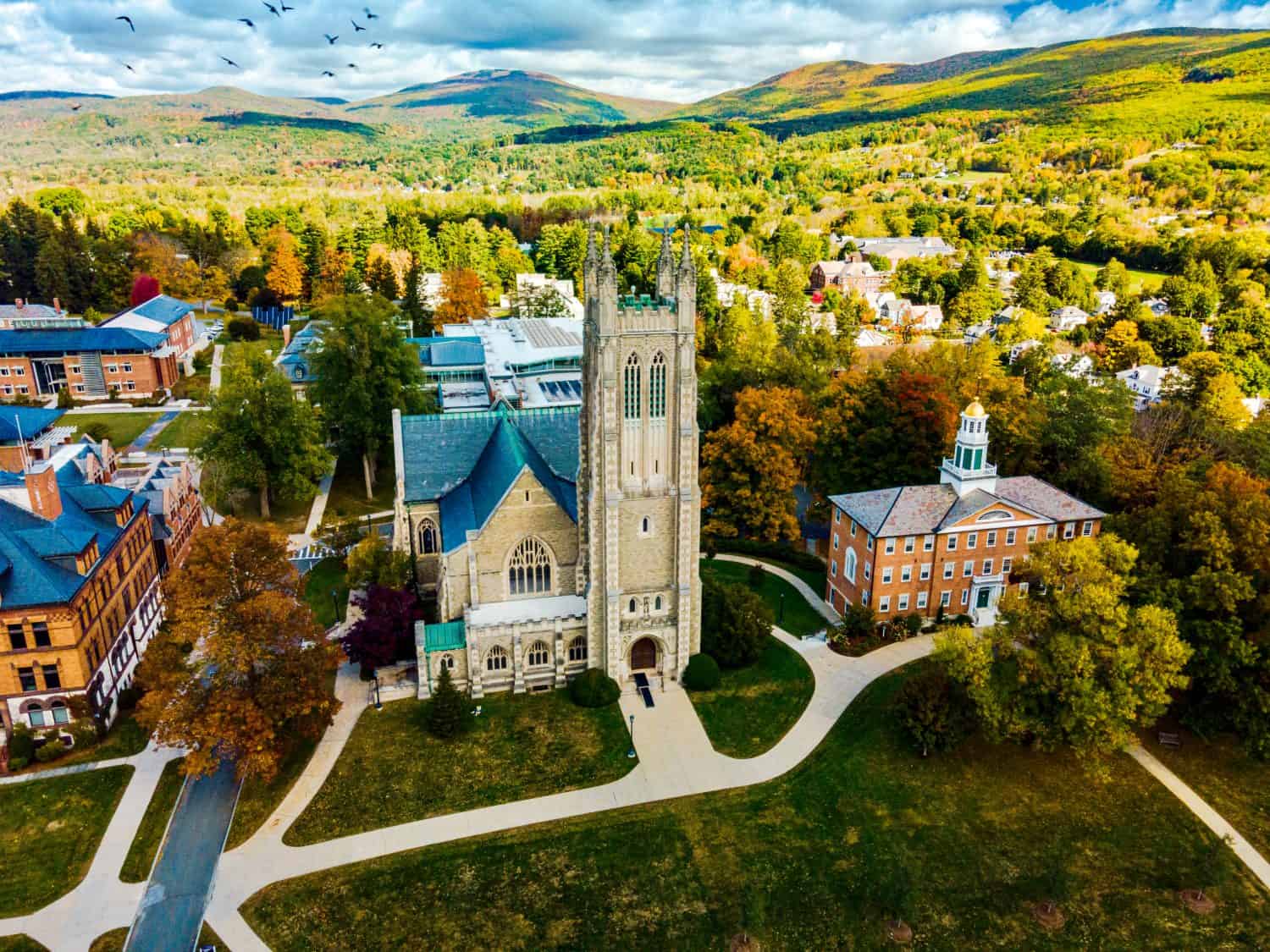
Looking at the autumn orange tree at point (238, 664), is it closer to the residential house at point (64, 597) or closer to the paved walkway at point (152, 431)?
the residential house at point (64, 597)

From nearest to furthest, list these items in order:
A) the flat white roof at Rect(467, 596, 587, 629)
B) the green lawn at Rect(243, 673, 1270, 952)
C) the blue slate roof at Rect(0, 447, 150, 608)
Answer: the green lawn at Rect(243, 673, 1270, 952) → the blue slate roof at Rect(0, 447, 150, 608) → the flat white roof at Rect(467, 596, 587, 629)

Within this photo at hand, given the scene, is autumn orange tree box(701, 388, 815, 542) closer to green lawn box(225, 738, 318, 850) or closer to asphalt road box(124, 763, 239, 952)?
green lawn box(225, 738, 318, 850)

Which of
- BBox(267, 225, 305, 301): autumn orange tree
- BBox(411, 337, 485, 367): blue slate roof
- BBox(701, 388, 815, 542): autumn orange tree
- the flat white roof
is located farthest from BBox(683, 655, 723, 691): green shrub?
BBox(267, 225, 305, 301): autumn orange tree

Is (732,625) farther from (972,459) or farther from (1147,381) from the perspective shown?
(1147,381)

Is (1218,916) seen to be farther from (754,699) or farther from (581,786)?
(581,786)

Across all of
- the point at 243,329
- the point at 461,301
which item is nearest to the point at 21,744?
the point at 243,329

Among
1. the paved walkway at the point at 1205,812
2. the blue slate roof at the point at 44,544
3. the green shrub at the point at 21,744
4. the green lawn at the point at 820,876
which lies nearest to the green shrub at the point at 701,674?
the green lawn at the point at 820,876
